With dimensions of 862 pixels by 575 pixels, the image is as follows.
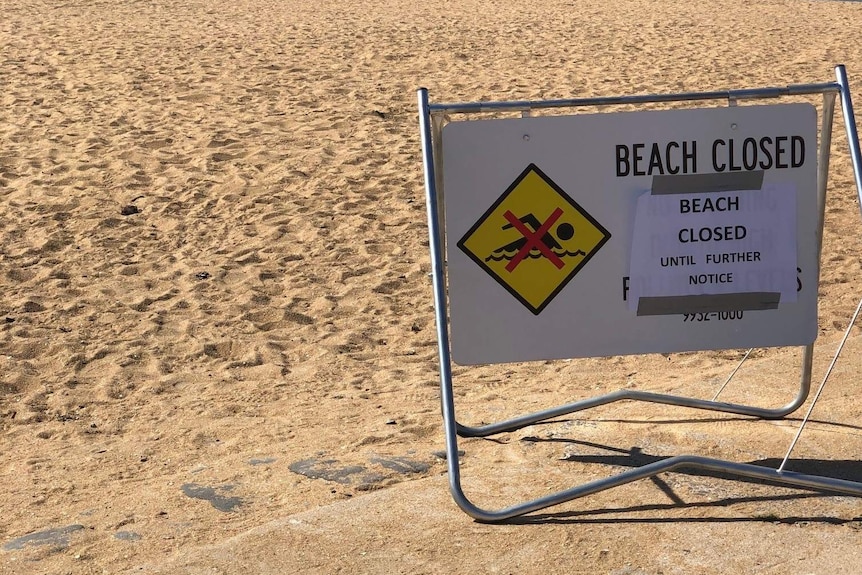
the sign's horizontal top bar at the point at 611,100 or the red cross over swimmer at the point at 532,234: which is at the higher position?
the sign's horizontal top bar at the point at 611,100

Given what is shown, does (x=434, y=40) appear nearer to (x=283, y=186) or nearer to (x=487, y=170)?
(x=283, y=186)

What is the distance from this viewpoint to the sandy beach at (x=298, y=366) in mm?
3719

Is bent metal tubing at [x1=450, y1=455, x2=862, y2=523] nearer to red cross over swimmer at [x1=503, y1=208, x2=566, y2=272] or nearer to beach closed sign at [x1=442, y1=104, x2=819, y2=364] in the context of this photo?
beach closed sign at [x1=442, y1=104, x2=819, y2=364]

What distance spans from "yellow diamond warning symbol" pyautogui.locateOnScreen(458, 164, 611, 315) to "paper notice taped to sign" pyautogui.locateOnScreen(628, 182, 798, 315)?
19 cm

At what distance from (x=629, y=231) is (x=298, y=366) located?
8.22 feet

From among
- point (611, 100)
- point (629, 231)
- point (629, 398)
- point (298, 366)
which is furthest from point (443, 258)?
point (298, 366)

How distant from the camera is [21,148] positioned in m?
Result: 10.1

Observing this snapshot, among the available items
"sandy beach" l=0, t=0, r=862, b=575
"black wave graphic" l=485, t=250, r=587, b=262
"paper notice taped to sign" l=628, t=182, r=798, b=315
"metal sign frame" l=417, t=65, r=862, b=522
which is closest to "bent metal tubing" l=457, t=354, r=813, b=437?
"sandy beach" l=0, t=0, r=862, b=575

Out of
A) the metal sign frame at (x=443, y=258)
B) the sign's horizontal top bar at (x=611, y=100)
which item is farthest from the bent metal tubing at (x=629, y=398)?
the sign's horizontal top bar at (x=611, y=100)

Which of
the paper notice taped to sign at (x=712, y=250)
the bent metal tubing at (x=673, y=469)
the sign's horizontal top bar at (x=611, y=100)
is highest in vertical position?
the sign's horizontal top bar at (x=611, y=100)

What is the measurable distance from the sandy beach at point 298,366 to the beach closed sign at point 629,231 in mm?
532

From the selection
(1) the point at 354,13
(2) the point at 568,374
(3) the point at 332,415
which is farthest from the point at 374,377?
(1) the point at 354,13

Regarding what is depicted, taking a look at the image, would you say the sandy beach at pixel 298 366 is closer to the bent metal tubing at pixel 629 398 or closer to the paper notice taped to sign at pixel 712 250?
the bent metal tubing at pixel 629 398

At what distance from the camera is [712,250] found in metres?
4.11
